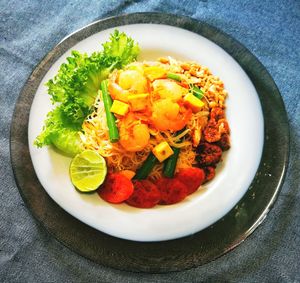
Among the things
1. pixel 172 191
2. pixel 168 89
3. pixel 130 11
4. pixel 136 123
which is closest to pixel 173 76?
pixel 168 89

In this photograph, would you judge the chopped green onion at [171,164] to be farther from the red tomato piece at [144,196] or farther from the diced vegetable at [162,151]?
the red tomato piece at [144,196]

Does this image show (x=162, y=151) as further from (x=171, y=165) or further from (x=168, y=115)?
(x=168, y=115)

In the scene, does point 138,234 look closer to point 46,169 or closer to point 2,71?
point 46,169

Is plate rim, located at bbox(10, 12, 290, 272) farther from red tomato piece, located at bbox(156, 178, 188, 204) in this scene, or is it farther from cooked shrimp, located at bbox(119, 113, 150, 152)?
cooked shrimp, located at bbox(119, 113, 150, 152)

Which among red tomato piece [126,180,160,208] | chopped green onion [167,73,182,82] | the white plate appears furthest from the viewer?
chopped green onion [167,73,182,82]

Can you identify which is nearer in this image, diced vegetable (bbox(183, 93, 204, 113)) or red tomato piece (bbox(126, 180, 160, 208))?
red tomato piece (bbox(126, 180, 160, 208))

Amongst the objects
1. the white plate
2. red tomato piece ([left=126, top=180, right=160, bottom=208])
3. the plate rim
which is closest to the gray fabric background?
the plate rim

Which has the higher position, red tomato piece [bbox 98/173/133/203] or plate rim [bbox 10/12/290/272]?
plate rim [bbox 10/12/290/272]

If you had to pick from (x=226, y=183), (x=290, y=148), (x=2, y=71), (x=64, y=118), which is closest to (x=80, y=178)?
(x=64, y=118)

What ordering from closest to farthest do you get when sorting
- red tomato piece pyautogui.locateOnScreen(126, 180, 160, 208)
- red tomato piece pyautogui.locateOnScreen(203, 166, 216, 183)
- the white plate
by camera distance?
1. the white plate
2. red tomato piece pyautogui.locateOnScreen(126, 180, 160, 208)
3. red tomato piece pyautogui.locateOnScreen(203, 166, 216, 183)
